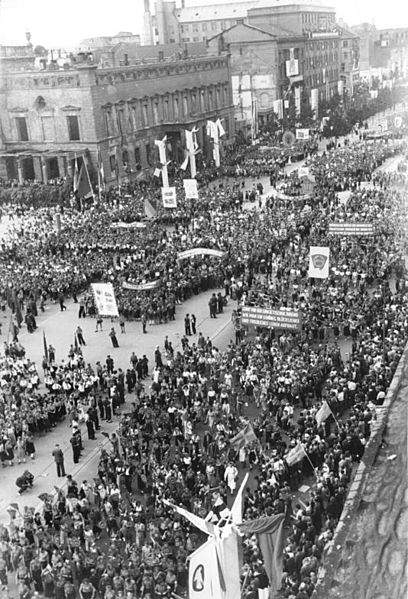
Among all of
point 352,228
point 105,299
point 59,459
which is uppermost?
point 352,228

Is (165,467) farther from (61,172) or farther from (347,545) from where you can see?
(61,172)

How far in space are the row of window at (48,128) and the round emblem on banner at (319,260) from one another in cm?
3536

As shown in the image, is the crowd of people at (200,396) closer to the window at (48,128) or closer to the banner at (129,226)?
the banner at (129,226)

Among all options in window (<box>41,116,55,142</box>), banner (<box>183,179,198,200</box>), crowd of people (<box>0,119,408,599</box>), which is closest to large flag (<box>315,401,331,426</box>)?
crowd of people (<box>0,119,408,599</box>)

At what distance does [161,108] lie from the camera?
70.0 meters

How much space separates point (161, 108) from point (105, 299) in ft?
143

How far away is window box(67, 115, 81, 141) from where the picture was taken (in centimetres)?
6138

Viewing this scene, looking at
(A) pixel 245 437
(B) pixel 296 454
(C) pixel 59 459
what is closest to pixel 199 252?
(C) pixel 59 459

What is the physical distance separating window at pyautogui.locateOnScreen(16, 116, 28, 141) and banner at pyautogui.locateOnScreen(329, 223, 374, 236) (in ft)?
117

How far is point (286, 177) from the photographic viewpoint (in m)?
57.7

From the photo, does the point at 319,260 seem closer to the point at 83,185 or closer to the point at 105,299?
the point at 105,299

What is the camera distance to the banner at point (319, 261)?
3075cm

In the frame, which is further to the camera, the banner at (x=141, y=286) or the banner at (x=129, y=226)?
the banner at (x=129, y=226)

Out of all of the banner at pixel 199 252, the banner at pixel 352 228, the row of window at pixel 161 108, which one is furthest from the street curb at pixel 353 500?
the row of window at pixel 161 108
